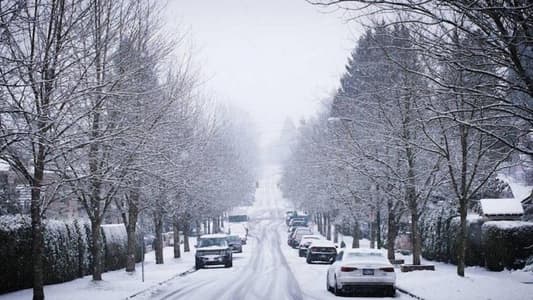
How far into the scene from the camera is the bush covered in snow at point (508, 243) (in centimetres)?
2198

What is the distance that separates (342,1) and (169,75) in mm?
15973

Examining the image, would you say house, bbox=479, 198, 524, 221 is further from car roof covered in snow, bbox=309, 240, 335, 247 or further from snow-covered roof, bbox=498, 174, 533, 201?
car roof covered in snow, bbox=309, 240, 335, 247

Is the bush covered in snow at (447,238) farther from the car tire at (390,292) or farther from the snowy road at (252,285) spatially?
the car tire at (390,292)

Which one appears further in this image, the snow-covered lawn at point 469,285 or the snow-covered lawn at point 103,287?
the snow-covered lawn at point 103,287

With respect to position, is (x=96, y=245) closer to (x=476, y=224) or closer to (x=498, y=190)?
(x=476, y=224)

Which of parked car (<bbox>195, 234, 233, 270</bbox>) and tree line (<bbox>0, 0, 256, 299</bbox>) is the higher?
tree line (<bbox>0, 0, 256, 299</bbox>)

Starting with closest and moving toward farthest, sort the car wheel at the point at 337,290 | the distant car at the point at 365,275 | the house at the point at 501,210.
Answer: the distant car at the point at 365,275 → the car wheel at the point at 337,290 → the house at the point at 501,210

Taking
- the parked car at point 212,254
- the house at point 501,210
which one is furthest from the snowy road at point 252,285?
the house at point 501,210

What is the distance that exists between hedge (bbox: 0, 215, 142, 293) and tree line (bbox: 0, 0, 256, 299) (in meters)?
1.38

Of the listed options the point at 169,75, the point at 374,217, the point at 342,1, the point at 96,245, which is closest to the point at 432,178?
the point at 374,217

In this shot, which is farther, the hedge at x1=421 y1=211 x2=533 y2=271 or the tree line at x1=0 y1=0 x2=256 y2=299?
the hedge at x1=421 y1=211 x2=533 y2=271

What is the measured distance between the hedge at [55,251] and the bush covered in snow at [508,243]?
14.9m

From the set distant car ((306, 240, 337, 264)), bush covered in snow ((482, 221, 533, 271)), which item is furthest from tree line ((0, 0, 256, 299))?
bush covered in snow ((482, 221, 533, 271))

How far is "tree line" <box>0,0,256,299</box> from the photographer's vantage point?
42.8 ft
